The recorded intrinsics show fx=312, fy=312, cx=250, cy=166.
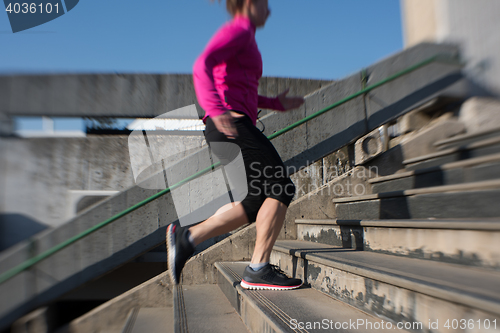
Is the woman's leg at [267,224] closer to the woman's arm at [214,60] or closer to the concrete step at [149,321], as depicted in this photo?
the woman's arm at [214,60]

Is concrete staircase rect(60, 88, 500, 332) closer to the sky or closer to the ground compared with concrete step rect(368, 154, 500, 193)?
closer to the ground

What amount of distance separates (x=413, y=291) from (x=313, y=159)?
187cm

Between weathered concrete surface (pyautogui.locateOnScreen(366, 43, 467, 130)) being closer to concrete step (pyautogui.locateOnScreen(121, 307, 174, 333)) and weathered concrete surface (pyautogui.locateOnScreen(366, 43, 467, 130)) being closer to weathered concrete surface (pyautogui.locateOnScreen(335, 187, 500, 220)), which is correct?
weathered concrete surface (pyautogui.locateOnScreen(335, 187, 500, 220))

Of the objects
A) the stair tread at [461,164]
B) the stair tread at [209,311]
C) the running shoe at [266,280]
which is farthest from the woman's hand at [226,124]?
the stair tread at [461,164]

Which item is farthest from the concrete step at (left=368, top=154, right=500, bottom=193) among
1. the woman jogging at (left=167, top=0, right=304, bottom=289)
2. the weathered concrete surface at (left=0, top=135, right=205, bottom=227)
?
the weathered concrete surface at (left=0, top=135, right=205, bottom=227)

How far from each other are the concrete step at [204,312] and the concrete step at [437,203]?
4.34 ft

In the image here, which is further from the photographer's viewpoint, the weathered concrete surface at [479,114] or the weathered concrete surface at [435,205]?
the weathered concrete surface at [479,114]

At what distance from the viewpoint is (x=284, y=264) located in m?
2.37

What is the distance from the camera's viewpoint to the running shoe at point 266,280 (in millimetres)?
1731

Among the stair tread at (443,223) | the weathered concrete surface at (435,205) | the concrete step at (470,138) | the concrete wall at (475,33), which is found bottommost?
the stair tread at (443,223)

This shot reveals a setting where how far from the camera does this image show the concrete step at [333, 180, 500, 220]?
166cm

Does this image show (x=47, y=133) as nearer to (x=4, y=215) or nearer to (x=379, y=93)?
(x=4, y=215)

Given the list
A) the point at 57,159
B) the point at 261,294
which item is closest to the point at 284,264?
the point at 261,294

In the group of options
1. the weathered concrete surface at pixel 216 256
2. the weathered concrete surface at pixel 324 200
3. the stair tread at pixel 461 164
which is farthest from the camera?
the weathered concrete surface at pixel 324 200
